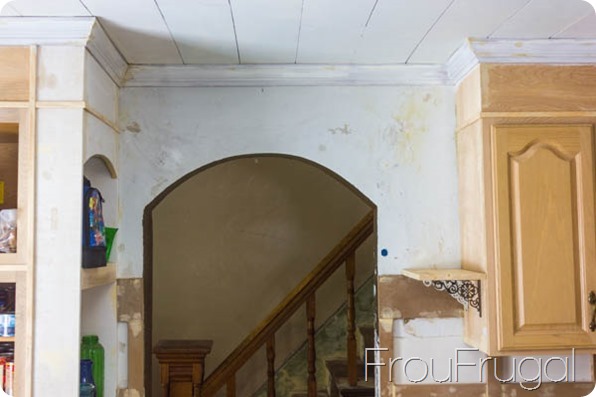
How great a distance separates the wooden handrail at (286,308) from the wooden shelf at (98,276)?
0.98m

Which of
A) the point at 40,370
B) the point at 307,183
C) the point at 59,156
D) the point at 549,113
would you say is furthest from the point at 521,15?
the point at 307,183

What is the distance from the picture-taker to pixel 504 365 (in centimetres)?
240

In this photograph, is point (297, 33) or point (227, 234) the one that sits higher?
point (297, 33)

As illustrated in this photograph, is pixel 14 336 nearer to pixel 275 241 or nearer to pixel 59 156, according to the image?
pixel 59 156

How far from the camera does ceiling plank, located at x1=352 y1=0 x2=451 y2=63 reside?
1.86m

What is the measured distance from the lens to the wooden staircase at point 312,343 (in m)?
3.09

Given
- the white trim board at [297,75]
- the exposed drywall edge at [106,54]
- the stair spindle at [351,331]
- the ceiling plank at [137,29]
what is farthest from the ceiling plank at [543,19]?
the stair spindle at [351,331]

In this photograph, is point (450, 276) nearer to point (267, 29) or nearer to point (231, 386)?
point (267, 29)

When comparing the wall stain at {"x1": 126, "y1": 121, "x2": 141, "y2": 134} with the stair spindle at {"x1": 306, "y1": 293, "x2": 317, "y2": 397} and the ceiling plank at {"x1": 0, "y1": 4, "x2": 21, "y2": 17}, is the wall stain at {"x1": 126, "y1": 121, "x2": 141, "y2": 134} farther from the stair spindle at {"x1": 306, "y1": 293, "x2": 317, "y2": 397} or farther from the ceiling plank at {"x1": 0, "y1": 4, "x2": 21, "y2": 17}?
the stair spindle at {"x1": 306, "y1": 293, "x2": 317, "y2": 397}

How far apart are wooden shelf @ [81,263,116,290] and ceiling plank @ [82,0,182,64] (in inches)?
30.8

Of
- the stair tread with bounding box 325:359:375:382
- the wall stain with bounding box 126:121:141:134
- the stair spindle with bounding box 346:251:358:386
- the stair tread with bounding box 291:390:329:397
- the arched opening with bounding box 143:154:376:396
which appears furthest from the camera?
the arched opening with bounding box 143:154:376:396

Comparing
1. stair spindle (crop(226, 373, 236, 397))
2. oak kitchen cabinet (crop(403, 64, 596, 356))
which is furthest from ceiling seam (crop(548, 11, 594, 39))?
stair spindle (crop(226, 373, 236, 397))

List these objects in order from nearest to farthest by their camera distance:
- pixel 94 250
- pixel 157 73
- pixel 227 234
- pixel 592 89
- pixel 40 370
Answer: pixel 40 370, pixel 94 250, pixel 592 89, pixel 157 73, pixel 227 234

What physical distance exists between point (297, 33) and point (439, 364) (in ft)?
4.49
